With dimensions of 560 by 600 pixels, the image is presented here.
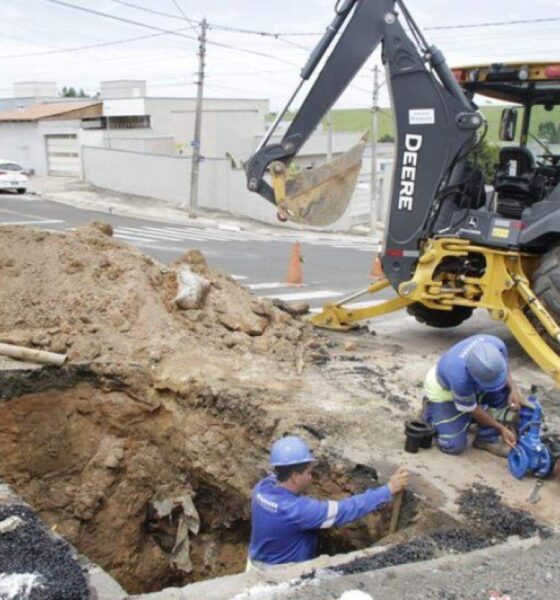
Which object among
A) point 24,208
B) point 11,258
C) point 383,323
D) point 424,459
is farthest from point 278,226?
point 424,459

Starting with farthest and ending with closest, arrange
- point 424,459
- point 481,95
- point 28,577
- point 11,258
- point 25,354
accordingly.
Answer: point 481,95 < point 11,258 < point 25,354 < point 424,459 < point 28,577

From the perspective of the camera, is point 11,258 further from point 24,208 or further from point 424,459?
point 24,208

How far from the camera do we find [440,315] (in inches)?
340

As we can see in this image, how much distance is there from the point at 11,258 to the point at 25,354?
161 cm

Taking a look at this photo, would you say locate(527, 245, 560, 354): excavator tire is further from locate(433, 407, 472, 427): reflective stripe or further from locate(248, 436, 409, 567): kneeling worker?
locate(248, 436, 409, 567): kneeling worker

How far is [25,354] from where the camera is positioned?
20.5 ft

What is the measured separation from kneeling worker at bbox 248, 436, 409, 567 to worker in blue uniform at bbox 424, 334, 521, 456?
809mm

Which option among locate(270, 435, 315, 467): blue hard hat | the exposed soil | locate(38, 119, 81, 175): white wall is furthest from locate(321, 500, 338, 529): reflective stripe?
locate(38, 119, 81, 175): white wall

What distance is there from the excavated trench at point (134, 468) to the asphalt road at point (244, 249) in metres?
5.84

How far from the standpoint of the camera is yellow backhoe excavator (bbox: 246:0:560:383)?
7.02 m

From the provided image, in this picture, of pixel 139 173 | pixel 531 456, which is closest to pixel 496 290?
pixel 531 456

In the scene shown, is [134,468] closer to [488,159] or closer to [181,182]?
[488,159]

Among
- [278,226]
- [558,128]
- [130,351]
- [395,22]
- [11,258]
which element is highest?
[395,22]

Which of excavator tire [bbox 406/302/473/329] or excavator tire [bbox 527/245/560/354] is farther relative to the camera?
excavator tire [bbox 406/302/473/329]
